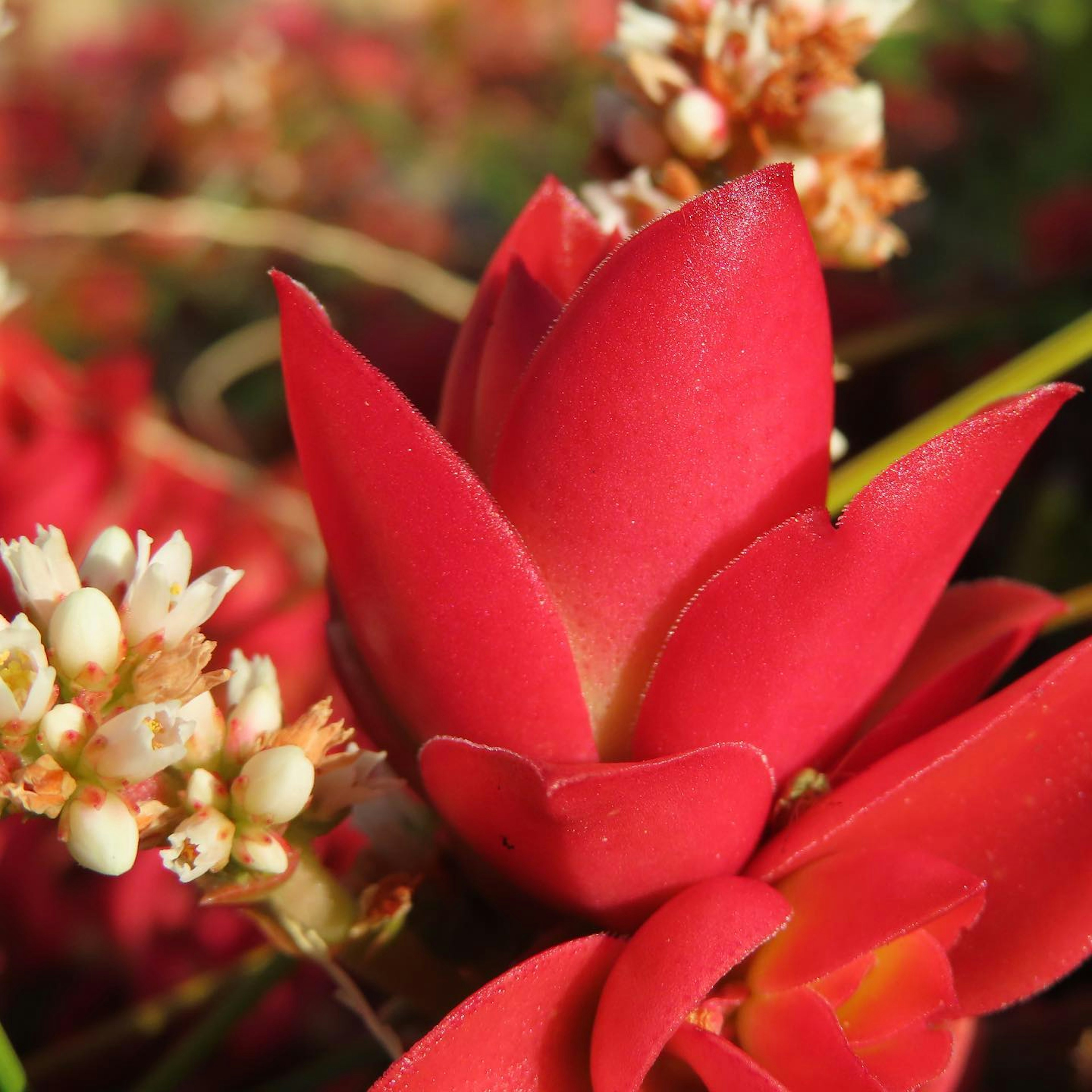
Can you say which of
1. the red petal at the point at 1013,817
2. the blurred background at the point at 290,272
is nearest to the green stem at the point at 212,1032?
the blurred background at the point at 290,272

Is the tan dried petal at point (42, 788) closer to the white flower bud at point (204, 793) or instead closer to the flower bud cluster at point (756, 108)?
the white flower bud at point (204, 793)

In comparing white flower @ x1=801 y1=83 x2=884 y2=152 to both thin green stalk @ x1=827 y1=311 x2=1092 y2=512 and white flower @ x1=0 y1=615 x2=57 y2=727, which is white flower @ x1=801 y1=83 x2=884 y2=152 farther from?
white flower @ x1=0 y1=615 x2=57 y2=727

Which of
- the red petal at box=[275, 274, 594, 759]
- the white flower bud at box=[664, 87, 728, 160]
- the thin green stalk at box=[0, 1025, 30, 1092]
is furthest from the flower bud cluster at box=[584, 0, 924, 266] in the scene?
the thin green stalk at box=[0, 1025, 30, 1092]

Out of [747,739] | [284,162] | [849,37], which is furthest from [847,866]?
[284,162]

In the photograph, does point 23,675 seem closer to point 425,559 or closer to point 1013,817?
point 425,559

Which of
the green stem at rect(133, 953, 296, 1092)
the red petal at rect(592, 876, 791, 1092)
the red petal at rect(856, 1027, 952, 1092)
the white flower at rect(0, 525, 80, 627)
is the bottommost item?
the green stem at rect(133, 953, 296, 1092)

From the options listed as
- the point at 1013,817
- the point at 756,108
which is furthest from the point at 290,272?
the point at 1013,817
